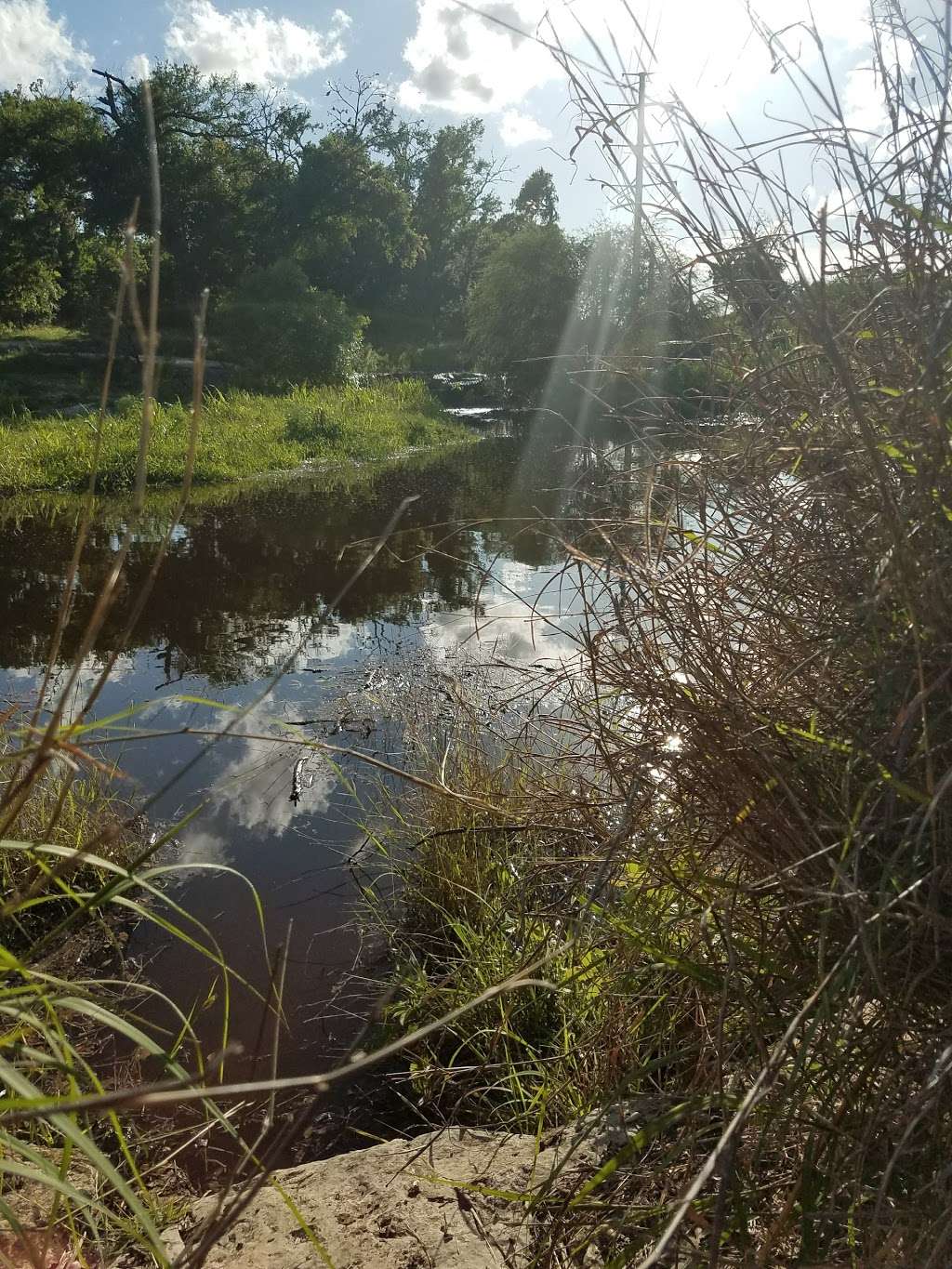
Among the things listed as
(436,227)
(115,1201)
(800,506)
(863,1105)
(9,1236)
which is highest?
(436,227)

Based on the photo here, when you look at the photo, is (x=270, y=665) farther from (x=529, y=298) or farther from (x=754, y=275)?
(x=529, y=298)

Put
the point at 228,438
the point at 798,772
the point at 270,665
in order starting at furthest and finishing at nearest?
the point at 228,438 → the point at 270,665 → the point at 798,772

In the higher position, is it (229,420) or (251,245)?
(251,245)

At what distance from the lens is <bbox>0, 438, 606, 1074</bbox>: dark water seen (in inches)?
102

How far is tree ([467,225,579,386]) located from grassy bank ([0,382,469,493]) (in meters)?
6.51

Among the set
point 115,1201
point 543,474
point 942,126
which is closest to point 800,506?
point 942,126

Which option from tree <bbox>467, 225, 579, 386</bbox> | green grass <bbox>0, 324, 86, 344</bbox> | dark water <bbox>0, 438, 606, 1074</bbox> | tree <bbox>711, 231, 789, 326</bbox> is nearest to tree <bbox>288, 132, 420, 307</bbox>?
green grass <bbox>0, 324, 86, 344</bbox>

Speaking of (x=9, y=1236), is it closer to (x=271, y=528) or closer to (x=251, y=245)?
(x=271, y=528)

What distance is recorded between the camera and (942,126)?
108 centimetres

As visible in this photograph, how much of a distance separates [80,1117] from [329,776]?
90.5 inches

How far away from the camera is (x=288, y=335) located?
70.1 feet

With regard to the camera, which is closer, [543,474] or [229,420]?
[543,474]

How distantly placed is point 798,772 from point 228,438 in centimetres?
1301

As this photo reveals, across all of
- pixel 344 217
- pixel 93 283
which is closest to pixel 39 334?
pixel 93 283
